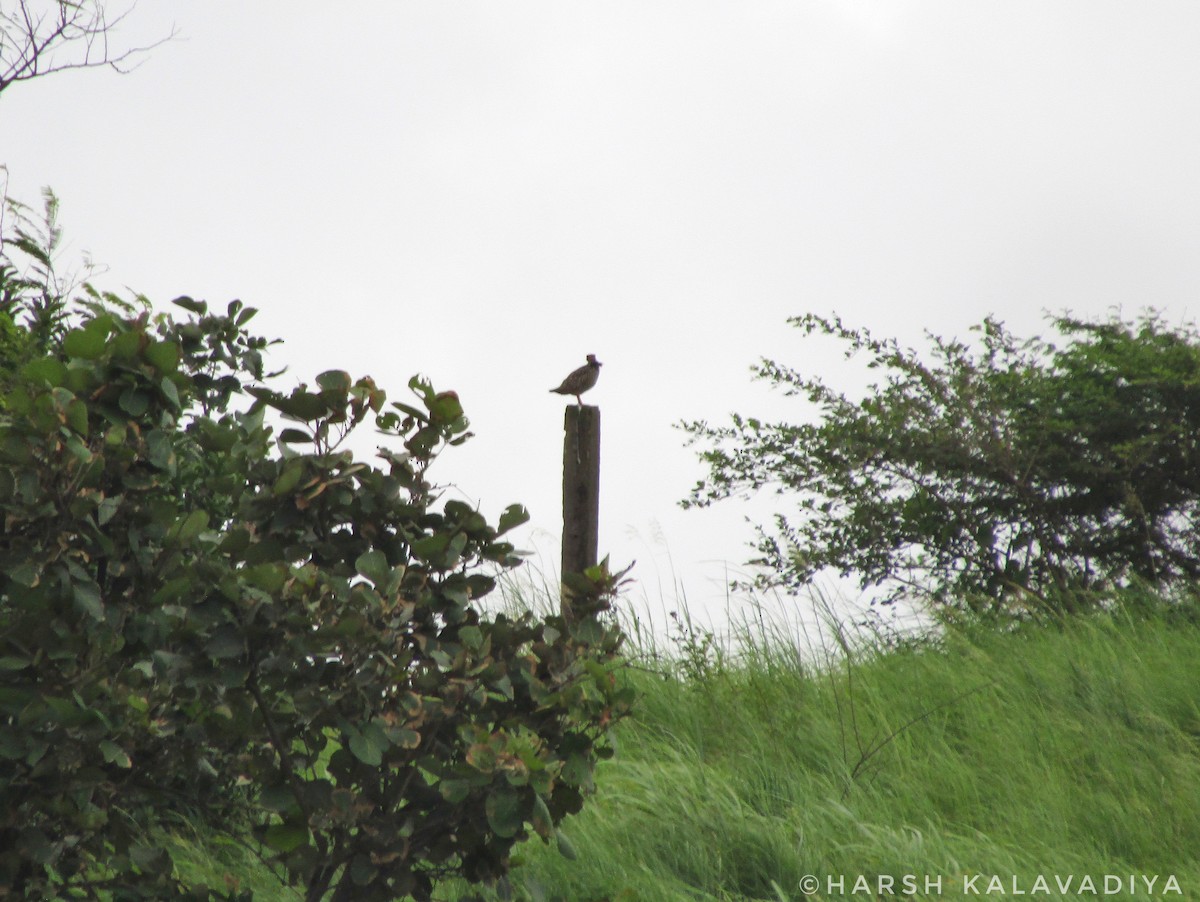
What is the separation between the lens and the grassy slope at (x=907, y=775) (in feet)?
13.2

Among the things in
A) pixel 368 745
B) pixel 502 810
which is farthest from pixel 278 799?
pixel 502 810

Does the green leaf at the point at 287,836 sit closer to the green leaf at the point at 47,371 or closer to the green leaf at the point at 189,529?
the green leaf at the point at 189,529

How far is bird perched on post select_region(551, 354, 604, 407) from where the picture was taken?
598 centimetres

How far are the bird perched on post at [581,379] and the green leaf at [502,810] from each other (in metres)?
3.43

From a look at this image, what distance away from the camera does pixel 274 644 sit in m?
2.72

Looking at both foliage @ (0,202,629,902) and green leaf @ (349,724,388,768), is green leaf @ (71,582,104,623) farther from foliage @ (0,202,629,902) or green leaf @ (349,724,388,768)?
green leaf @ (349,724,388,768)

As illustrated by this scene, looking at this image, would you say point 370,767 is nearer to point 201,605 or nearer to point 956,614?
point 201,605

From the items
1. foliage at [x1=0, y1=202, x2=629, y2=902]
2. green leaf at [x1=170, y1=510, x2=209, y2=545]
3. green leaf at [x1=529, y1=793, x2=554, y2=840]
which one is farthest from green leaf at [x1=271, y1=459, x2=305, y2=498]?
green leaf at [x1=529, y1=793, x2=554, y2=840]

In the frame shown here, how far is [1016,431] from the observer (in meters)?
9.55

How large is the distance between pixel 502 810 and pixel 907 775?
276 cm

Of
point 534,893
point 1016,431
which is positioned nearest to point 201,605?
point 534,893

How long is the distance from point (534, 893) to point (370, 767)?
597 millimetres

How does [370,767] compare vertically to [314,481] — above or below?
below

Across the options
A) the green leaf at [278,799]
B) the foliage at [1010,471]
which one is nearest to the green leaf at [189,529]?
the green leaf at [278,799]
